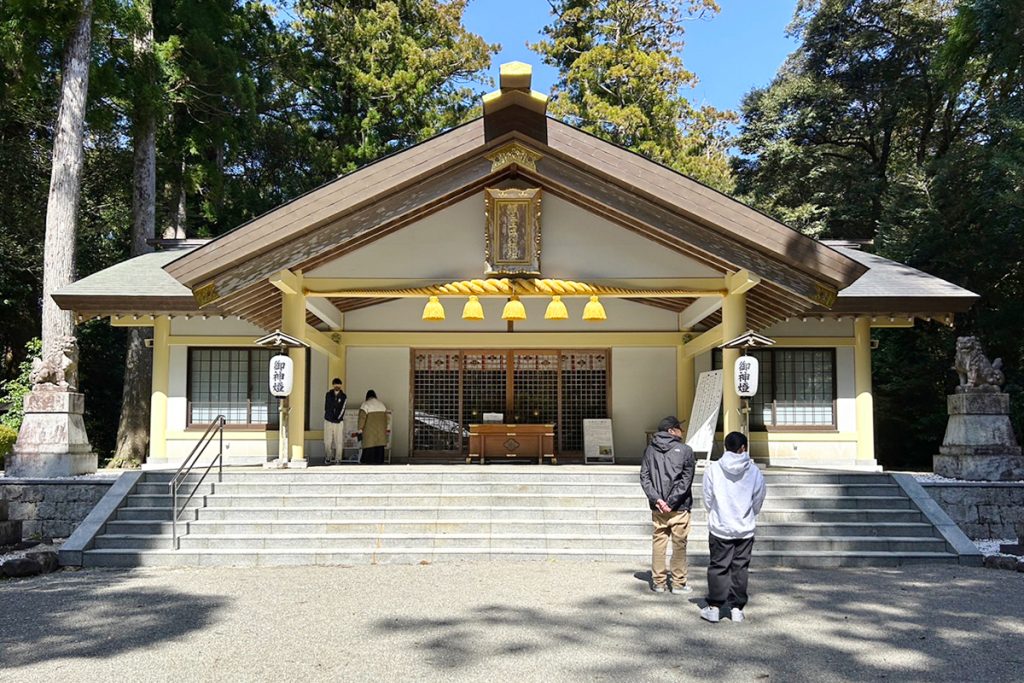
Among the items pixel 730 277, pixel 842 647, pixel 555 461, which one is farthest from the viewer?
pixel 555 461

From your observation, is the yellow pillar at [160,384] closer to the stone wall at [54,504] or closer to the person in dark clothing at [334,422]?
the person in dark clothing at [334,422]

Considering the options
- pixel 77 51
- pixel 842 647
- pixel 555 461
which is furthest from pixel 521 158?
pixel 77 51

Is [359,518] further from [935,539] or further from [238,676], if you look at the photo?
[935,539]

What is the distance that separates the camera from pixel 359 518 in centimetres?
948

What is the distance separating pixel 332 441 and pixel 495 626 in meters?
8.07

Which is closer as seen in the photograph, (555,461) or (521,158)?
(521,158)

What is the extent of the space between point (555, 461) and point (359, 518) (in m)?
5.98

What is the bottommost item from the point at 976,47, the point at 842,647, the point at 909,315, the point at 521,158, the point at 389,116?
the point at 842,647

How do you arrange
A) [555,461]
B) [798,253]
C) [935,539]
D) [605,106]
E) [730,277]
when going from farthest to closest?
[605,106] < [555,461] < [730,277] < [798,253] < [935,539]

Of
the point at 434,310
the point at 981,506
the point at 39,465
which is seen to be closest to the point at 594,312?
the point at 434,310

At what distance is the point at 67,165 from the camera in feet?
50.1

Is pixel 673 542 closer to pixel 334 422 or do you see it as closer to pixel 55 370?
pixel 334 422

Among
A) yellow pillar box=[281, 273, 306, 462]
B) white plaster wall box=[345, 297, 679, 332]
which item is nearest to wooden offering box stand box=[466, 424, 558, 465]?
white plaster wall box=[345, 297, 679, 332]

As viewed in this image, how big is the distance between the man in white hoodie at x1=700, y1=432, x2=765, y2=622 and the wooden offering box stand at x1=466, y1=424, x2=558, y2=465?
839 cm
